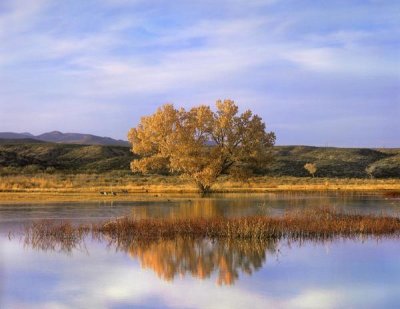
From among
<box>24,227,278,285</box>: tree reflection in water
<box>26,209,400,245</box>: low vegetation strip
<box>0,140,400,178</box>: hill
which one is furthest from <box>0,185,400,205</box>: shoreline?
<box>0,140,400,178</box>: hill

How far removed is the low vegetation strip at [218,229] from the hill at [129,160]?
60.7 meters

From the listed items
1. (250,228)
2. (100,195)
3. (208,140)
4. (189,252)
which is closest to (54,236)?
Answer: (189,252)

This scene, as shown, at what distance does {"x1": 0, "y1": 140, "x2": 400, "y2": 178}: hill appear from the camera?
98.9m

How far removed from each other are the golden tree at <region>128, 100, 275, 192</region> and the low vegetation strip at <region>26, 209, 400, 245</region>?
947 inches

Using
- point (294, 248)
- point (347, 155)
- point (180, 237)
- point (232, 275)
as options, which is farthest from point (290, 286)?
point (347, 155)

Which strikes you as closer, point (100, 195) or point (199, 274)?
point (199, 274)

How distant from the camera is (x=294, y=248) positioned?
19297mm

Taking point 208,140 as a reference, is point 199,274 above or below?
below

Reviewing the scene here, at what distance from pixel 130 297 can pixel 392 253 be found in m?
8.88

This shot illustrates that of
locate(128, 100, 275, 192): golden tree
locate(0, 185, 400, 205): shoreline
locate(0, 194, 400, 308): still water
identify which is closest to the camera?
locate(0, 194, 400, 308): still water

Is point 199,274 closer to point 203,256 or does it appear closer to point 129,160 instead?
point 203,256

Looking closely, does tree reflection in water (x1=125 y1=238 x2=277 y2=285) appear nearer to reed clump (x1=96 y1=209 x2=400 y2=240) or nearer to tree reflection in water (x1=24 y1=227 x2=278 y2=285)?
tree reflection in water (x1=24 y1=227 x2=278 y2=285)

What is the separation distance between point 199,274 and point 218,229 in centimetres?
644

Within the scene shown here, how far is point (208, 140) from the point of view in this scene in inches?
1927
